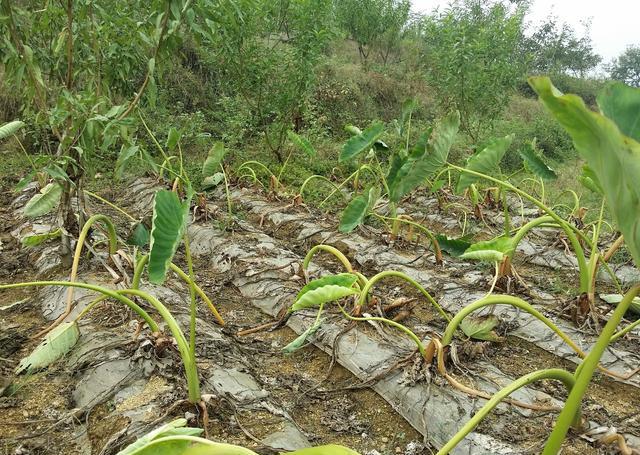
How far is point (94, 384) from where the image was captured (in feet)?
5.28

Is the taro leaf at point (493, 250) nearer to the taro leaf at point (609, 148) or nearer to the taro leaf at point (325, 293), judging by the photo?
the taro leaf at point (325, 293)

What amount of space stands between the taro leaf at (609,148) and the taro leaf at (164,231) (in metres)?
0.84

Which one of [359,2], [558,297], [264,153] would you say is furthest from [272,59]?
[359,2]

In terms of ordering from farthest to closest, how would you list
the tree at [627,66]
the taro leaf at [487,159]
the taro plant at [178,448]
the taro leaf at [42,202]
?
the tree at [627,66] < the taro leaf at [42,202] < the taro leaf at [487,159] < the taro plant at [178,448]

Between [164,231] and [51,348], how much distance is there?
1.97 ft

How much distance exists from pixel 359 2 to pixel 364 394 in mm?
12192

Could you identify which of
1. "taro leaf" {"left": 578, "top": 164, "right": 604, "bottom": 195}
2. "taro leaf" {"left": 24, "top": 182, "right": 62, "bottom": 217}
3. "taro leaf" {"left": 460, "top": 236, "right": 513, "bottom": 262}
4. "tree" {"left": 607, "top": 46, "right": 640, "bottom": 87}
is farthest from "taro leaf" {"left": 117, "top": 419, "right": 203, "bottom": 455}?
"tree" {"left": 607, "top": 46, "right": 640, "bottom": 87}

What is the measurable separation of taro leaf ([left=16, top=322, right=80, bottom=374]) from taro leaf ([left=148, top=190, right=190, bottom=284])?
0.53 meters

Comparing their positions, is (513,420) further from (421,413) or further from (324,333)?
(324,333)

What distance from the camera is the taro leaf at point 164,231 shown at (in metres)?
1.19

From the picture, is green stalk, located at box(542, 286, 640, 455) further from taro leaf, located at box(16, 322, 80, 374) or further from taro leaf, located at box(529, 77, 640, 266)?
taro leaf, located at box(16, 322, 80, 374)

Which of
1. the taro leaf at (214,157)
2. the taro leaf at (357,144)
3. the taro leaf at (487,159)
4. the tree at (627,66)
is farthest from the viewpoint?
the tree at (627,66)

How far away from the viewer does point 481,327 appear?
1.96 m

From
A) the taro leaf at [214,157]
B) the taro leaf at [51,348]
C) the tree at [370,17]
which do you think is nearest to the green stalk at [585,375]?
the taro leaf at [51,348]
